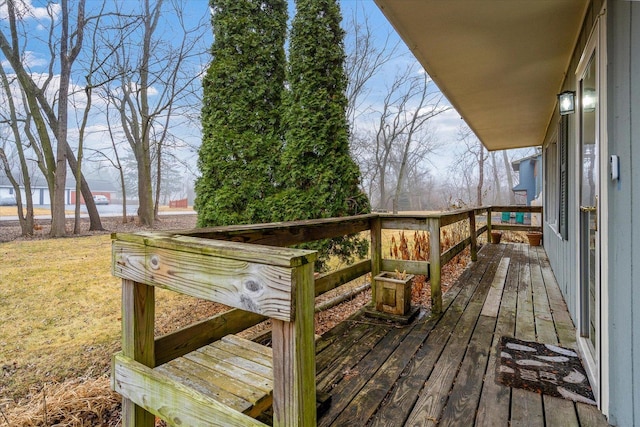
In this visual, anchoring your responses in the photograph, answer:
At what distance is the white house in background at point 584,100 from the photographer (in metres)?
1.38

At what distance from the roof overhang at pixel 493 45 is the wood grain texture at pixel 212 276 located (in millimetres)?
1961

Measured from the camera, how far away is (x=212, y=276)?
111 cm

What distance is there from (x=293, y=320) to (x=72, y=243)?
1063cm

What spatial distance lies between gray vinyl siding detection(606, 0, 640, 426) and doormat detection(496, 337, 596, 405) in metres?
0.34

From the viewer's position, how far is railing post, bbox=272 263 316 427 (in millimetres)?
923

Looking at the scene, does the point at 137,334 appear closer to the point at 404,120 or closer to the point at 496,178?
the point at 404,120

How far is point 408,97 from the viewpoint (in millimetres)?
16625

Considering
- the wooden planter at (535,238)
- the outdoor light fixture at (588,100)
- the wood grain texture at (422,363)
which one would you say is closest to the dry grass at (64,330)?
the wood grain texture at (422,363)

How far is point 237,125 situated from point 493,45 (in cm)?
388

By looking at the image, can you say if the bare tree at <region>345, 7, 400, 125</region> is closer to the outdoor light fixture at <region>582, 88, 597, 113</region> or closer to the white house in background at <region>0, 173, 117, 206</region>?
the outdoor light fixture at <region>582, 88, 597, 113</region>

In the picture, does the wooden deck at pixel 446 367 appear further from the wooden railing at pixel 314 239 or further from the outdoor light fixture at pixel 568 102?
the outdoor light fixture at pixel 568 102

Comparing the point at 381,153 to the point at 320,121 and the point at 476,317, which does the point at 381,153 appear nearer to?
the point at 320,121

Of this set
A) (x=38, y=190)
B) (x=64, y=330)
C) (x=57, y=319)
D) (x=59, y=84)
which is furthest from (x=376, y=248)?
(x=38, y=190)

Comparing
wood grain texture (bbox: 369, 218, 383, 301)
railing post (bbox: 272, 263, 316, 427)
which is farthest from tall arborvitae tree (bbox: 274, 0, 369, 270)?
railing post (bbox: 272, 263, 316, 427)
